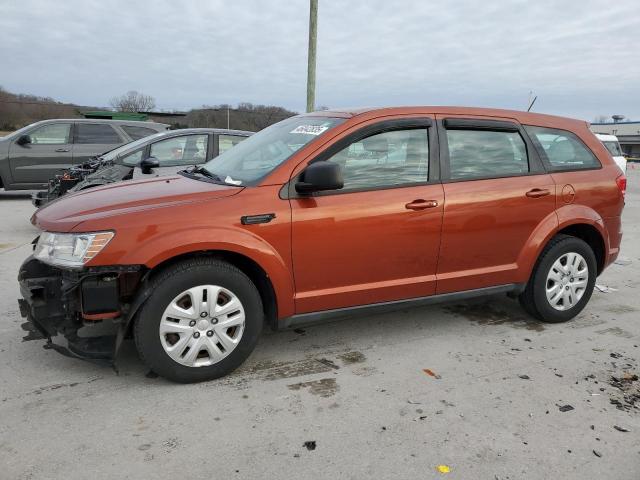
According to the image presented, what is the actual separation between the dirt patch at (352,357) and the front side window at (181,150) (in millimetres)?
4730

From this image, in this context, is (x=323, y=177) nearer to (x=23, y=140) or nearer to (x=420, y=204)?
(x=420, y=204)

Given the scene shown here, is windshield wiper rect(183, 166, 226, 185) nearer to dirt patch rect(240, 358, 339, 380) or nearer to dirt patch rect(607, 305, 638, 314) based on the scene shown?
dirt patch rect(240, 358, 339, 380)

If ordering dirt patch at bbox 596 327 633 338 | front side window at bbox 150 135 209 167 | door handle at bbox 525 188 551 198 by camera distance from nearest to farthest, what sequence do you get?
door handle at bbox 525 188 551 198 < dirt patch at bbox 596 327 633 338 < front side window at bbox 150 135 209 167

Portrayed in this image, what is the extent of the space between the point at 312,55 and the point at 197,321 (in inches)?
399

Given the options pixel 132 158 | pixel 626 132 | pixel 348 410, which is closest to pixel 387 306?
pixel 348 410

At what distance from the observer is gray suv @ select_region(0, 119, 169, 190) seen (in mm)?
10547

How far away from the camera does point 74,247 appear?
299cm

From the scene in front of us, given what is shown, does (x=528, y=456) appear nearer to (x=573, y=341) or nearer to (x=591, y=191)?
(x=573, y=341)

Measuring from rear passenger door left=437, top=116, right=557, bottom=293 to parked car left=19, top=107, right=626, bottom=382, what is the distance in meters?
0.01

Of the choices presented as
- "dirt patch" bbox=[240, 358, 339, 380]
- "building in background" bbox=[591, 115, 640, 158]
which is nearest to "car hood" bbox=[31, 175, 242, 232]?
"dirt patch" bbox=[240, 358, 339, 380]

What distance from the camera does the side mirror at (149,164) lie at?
22.4ft

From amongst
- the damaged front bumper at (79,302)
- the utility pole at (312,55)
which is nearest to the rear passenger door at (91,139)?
the utility pole at (312,55)

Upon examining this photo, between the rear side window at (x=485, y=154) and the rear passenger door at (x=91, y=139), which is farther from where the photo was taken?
the rear passenger door at (x=91, y=139)

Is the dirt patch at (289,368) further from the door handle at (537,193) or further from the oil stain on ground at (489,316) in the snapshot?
the door handle at (537,193)
